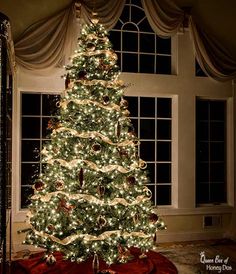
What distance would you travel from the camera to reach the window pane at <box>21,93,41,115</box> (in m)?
5.44

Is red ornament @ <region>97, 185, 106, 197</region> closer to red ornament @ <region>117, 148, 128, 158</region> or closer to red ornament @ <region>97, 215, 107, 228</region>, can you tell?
red ornament @ <region>97, 215, 107, 228</region>

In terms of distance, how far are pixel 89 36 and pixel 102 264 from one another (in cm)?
264

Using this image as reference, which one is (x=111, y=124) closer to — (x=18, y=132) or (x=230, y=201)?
(x=18, y=132)

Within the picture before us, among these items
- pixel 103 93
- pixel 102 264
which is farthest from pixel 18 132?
pixel 102 264

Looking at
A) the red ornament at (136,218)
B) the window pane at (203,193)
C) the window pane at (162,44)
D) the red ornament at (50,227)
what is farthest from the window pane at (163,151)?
the red ornament at (50,227)

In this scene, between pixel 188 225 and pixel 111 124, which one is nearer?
pixel 111 124

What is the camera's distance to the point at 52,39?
511cm

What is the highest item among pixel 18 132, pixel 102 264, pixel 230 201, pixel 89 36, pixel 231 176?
pixel 89 36

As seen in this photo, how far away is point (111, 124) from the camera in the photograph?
13.4ft

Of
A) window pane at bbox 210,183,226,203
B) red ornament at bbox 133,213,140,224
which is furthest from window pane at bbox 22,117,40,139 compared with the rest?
window pane at bbox 210,183,226,203

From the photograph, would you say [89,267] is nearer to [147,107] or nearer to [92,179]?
[92,179]

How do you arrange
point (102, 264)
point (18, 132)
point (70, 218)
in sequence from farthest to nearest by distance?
point (18, 132)
point (102, 264)
point (70, 218)

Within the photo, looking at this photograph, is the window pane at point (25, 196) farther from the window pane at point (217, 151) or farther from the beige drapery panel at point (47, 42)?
the window pane at point (217, 151)

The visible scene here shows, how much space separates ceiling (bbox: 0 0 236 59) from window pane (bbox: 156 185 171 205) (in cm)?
241
